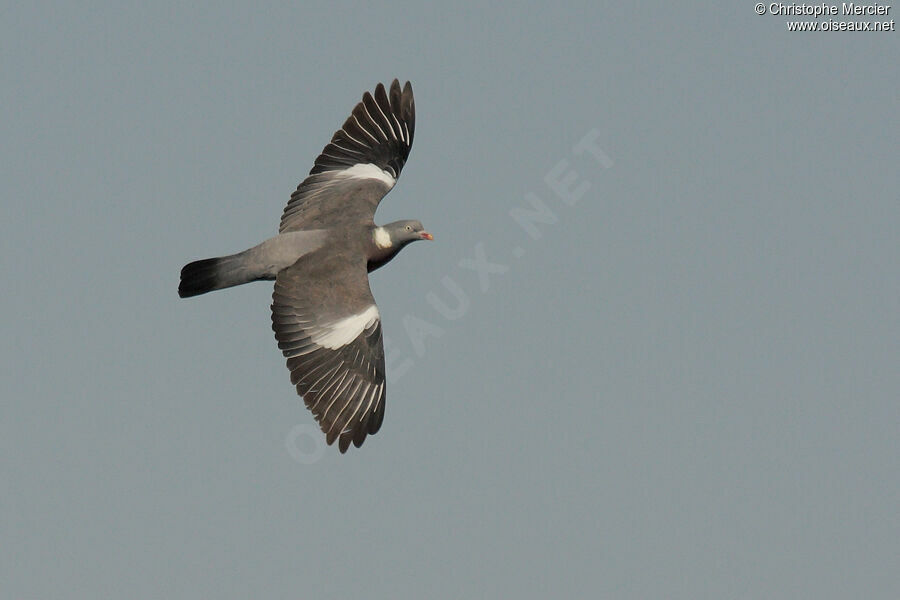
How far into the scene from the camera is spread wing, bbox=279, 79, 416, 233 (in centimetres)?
→ 1573

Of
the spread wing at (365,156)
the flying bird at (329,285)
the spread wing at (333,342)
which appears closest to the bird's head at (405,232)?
the flying bird at (329,285)

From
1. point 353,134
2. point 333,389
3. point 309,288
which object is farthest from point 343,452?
point 353,134

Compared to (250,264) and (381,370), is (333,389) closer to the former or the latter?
(381,370)

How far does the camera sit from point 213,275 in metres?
14.6

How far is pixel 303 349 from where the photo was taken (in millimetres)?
14047

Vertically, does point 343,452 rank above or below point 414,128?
below

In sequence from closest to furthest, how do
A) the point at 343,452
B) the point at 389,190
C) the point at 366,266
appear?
the point at 343,452 < the point at 366,266 < the point at 389,190

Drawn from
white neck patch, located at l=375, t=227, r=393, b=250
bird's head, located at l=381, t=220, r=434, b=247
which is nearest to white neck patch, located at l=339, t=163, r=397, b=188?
bird's head, located at l=381, t=220, r=434, b=247

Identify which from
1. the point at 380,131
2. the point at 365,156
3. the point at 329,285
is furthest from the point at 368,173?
the point at 329,285

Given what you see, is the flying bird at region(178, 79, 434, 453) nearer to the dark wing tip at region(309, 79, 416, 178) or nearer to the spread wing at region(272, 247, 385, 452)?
the spread wing at region(272, 247, 385, 452)

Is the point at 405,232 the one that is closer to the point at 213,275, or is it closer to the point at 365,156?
the point at 365,156

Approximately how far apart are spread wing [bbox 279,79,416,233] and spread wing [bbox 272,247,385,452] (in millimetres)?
1422

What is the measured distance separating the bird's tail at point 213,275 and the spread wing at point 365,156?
120 centimetres

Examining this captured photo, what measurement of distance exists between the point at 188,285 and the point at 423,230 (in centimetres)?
284
